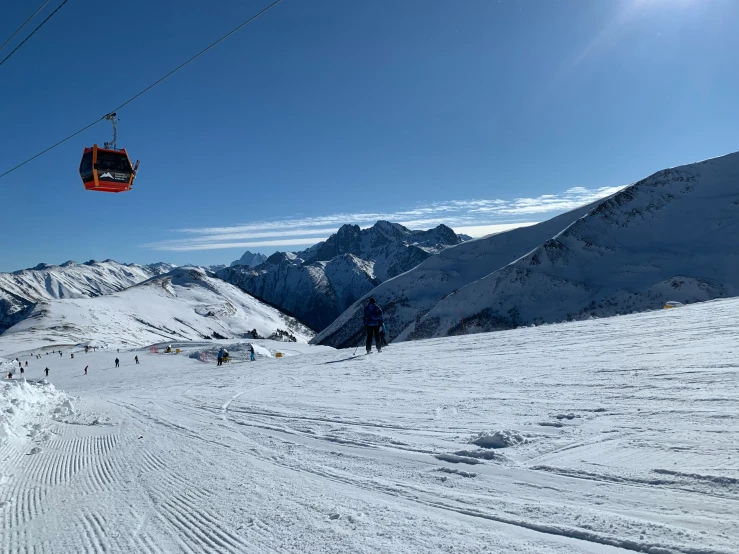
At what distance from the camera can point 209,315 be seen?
190 meters

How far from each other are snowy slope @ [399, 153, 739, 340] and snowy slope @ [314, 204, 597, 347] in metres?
27.5

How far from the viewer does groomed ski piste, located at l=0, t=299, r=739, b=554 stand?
311cm

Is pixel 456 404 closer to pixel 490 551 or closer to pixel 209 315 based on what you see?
pixel 490 551

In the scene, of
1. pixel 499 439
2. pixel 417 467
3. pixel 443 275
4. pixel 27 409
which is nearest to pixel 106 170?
pixel 27 409

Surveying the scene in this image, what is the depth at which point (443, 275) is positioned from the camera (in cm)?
12750

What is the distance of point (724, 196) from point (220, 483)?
109272 mm

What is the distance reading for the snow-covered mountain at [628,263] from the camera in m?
68.5

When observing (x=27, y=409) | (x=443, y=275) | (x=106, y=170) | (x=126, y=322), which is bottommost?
(x=27, y=409)

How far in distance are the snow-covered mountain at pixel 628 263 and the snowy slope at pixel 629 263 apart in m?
0.16

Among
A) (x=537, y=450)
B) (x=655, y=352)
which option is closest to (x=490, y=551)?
(x=537, y=450)

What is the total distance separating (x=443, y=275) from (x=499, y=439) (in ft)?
408

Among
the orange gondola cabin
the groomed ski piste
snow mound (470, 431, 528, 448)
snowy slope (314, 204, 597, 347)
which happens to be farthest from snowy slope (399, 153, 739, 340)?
snow mound (470, 431, 528, 448)

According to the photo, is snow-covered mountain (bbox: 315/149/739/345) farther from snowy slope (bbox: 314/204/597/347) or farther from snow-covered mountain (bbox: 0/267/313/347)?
snow-covered mountain (bbox: 0/267/313/347)

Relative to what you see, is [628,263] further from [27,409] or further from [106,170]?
[27,409]
